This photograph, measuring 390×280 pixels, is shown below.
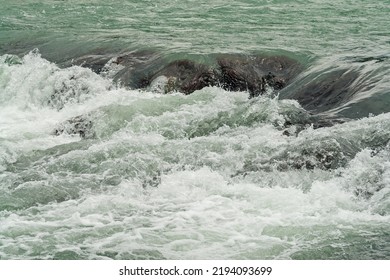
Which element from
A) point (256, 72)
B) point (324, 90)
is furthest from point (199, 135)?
point (256, 72)

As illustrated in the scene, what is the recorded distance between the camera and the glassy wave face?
705 cm

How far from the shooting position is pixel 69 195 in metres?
8.10

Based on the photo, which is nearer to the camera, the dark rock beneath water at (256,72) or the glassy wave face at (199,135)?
the glassy wave face at (199,135)

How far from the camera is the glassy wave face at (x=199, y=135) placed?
7047 millimetres

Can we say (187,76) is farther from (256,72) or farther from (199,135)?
(199,135)

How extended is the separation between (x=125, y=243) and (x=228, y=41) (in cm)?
782

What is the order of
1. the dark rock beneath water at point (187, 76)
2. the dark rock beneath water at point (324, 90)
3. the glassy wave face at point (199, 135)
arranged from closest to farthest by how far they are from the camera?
1. the glassy wave face at point (199, 135)
2. the dark rock beneath water at point (324, 90)
3. the dark rock beneath water at point (187, 76)

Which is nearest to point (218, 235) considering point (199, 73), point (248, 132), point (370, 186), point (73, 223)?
point (73, 223)

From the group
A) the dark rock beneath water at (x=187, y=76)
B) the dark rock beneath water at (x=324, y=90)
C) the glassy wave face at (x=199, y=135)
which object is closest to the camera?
the glassy wave face at (x=199, y=135)

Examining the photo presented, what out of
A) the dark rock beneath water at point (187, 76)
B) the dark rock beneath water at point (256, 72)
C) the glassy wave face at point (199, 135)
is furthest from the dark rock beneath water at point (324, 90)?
the dark rock beneath water at point (187, 76)

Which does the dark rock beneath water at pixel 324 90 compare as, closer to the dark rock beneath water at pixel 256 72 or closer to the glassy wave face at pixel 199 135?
the glassy wave face at pixel 199 135

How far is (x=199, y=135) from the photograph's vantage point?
9969mm

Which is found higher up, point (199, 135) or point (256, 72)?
point (256, 72)

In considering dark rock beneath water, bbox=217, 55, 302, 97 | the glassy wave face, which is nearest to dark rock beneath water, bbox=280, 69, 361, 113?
the glassy wave face
